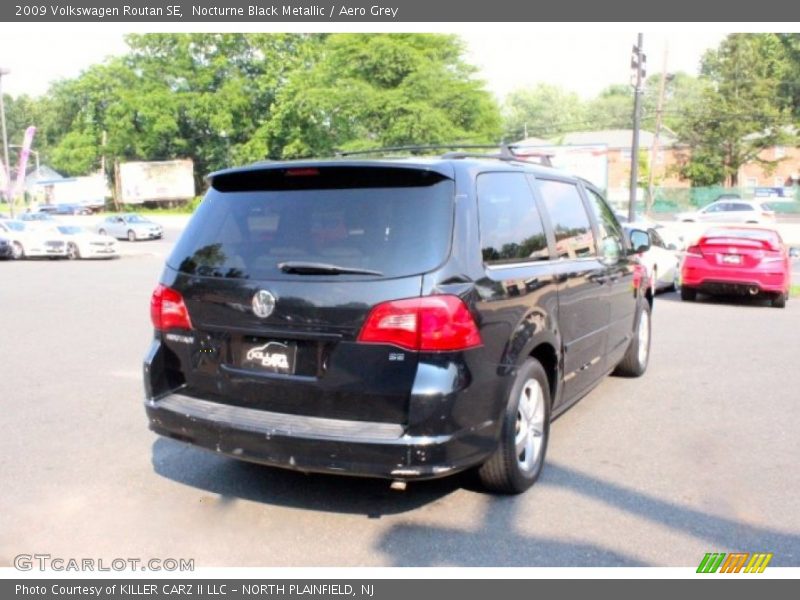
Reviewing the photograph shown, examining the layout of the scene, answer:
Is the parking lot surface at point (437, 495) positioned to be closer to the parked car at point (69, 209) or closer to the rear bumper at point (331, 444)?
the rear bumper at point (331, 444)

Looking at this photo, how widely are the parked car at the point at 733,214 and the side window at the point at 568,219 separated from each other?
30073 millimetres

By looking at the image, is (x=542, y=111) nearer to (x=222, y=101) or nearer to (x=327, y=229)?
(x=222, y=101)

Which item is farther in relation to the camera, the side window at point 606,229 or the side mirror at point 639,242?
the side mirror at point 639,242

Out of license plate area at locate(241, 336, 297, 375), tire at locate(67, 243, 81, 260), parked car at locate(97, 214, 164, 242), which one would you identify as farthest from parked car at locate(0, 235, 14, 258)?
license plate area at locate(241, 336, 297, 375)

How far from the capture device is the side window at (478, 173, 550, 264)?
14.0ft

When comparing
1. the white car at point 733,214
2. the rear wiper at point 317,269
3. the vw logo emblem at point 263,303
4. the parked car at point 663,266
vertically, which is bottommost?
the white car at point 733,214

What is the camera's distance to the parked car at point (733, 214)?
3391cm

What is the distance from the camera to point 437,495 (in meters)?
4.54

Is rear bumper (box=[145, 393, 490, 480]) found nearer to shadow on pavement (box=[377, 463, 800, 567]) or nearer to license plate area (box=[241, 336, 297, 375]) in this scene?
license plate area (box=[241, 336, 297, 375])

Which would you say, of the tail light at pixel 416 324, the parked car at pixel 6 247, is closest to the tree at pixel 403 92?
the parked car at pixel 6 247

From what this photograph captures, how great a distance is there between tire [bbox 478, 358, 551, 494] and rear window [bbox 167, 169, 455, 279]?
3.31 ft

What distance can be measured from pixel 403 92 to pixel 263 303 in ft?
142

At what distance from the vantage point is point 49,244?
26234 mm

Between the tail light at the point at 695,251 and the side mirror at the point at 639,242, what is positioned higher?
the side mirror at the point at 639,242
